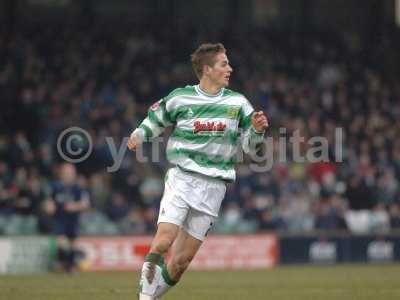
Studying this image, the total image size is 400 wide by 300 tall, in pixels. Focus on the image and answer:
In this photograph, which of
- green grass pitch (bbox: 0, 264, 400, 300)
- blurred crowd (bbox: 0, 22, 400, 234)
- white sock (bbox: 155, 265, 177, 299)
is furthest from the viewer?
blurred crowd (bbox: 0, 22, 400, 234)

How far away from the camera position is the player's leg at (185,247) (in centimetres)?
965

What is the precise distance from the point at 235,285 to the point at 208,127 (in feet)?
17.7

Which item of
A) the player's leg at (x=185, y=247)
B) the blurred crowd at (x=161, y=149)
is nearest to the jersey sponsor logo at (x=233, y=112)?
the player's leg at (x=185, y=247)

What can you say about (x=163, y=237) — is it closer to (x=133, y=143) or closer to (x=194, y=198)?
(x=194, y=198)

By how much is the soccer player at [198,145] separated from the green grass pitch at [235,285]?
2227 millimetres

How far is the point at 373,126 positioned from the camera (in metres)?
26.5

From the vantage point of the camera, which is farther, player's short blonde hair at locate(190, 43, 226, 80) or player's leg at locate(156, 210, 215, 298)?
player's short blonde hair at locate(190, 43, 226, 80)

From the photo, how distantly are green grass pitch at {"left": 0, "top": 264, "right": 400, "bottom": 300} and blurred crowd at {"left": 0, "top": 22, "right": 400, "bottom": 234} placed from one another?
2497 mm

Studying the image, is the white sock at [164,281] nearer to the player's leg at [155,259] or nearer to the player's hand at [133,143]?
the player's leg at [155,259]

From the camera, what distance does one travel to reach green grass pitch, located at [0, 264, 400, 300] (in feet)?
40.7

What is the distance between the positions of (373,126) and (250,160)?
15.1 ft

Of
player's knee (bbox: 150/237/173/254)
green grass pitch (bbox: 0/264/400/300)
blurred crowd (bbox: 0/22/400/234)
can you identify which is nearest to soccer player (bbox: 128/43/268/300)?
player's knee (bbox: 150/237/173/254)

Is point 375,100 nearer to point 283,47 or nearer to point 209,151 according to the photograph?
point 283,47

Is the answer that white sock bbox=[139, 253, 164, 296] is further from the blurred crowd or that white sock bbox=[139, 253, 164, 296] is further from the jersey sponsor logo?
the blurred crowd
